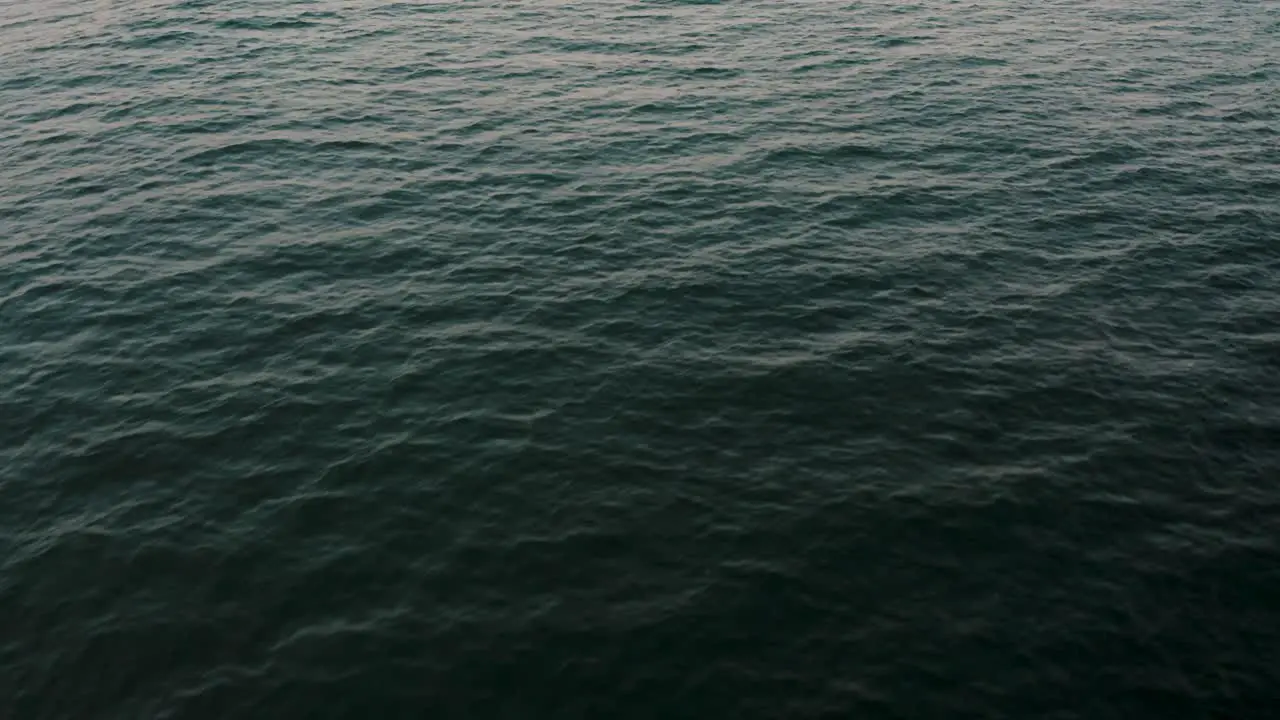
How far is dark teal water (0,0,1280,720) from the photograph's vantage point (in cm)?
2553

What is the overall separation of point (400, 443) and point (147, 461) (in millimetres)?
8446

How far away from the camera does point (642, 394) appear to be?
35375mm

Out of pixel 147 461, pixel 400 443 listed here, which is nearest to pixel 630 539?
pixel 400 443

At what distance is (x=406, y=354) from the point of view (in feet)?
123

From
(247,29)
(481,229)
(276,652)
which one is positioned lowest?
(276,652)

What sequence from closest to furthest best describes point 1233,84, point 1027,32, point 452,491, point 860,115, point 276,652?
point 276,652 < point 452,491 < point 860,115 < point 1233,84 < point 1027,32

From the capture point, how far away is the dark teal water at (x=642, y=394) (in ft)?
83.8

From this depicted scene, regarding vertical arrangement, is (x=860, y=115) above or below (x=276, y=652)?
above

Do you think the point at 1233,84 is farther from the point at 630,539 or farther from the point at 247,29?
the point at 247,29

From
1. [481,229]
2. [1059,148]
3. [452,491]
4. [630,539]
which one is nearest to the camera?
[630,539]

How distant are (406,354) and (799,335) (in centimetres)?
1557

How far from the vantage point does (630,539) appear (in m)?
29.3

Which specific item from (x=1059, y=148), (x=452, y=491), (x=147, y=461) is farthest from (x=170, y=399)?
(x=1059, y=148)

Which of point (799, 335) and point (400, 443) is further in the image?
point (799, 335)
